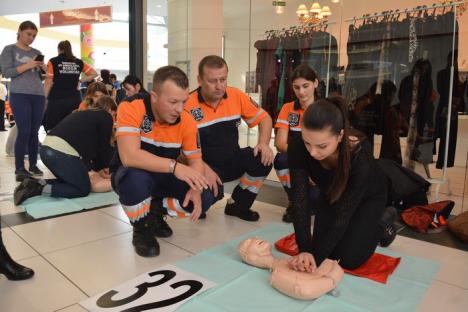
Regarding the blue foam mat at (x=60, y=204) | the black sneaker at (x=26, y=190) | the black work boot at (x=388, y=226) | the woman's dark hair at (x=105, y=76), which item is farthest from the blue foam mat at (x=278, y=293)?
the woman's dark hair at (x=105, y=76)

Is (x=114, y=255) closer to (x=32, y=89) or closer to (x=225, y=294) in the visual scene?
(x=225, y=294)

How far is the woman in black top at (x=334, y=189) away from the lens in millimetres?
1406

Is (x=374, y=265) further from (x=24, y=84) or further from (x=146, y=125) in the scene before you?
(x=24, y=84)

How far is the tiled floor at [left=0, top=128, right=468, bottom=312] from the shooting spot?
1512 mm

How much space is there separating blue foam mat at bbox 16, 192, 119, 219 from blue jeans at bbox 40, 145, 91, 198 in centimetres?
5

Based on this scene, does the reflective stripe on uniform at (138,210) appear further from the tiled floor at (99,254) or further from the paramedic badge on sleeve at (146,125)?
the paramedic badge on sleeve at (146,125)

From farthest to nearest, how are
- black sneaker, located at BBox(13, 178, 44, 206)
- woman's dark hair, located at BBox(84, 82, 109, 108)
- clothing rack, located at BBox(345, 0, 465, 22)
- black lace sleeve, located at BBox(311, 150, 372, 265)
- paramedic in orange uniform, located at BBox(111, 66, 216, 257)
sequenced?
1. woman's dark hair, located at BBox(84, 82, 109, 108)
2. clothing rack, located at BBox(345, 0, 465, 22)
3. black sneaker, located at BBox(13, 178, 44, 206)
4. paramedic in orange uniform, located at BBox(111, 66, 216, 257)
5. black lace sleeve, located at BBox(311, 150, 372, 265)

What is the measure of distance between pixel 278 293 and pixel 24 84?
10.0ft

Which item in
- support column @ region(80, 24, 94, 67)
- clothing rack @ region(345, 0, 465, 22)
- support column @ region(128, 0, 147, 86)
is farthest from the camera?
support column @ region(80, 24, 94, 67)

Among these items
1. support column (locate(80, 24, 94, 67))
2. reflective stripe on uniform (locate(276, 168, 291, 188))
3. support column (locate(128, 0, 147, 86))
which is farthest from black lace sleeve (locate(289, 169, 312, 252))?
support column (locate(80, 24, 94, 67))

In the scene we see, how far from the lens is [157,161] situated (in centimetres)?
184

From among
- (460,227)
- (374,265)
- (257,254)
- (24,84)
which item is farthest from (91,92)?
(460,227)

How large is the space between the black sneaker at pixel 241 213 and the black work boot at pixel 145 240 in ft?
2.27

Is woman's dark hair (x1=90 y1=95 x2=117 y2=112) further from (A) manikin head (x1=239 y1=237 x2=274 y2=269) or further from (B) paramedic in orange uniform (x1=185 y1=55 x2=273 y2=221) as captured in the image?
(A) manikin head (x1=239 y1=237 x2=274 y2=269)
